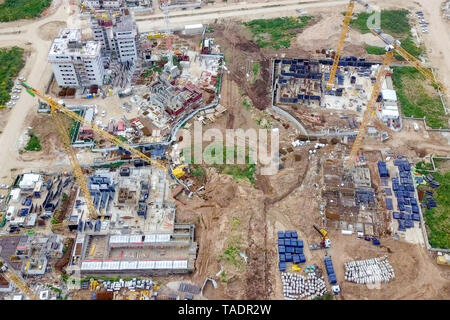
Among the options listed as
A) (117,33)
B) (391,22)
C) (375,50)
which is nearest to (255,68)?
(375,50)

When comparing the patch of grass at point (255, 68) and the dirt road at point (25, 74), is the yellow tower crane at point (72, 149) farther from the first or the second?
the patch of grass at point (255, 68)

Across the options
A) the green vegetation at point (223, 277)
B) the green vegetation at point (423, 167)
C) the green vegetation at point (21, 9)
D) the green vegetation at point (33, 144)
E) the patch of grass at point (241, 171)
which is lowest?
the green vegetation at point (223, 277)

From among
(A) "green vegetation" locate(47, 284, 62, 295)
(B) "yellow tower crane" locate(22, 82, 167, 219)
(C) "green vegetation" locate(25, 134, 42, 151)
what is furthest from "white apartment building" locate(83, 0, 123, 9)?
(A) "green vegetation" locate(47, 284, 62, 295)

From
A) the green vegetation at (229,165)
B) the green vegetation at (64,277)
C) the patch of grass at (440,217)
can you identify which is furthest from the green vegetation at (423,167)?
the green vegetation at (64,277)

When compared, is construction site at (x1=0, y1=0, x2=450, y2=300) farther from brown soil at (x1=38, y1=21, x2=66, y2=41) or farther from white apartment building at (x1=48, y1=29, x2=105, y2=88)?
brown soil at (x1=38, y1=21, x2=66, y2=41)

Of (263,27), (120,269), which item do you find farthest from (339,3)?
(120,269)

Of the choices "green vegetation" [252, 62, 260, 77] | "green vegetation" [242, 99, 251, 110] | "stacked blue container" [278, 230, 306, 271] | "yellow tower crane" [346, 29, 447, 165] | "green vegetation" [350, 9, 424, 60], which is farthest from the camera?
"green vegetation" [350, 9, 424, 60]

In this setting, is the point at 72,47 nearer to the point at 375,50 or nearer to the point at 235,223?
the point at 235,223

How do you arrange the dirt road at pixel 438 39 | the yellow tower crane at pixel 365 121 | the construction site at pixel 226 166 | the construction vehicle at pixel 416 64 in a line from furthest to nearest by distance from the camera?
the dirt road at pixel 438 39, the construction vehicle at pixel 416 64, the yellow tower crane at pixel 365 121, the construction site at pixel 226 166
